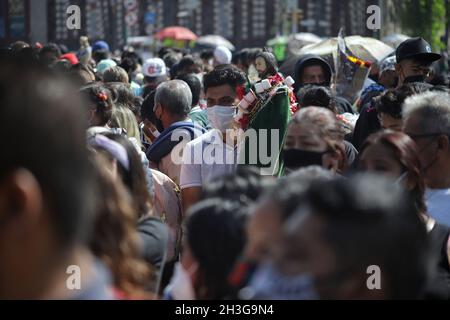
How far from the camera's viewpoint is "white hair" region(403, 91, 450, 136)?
468 centimetres

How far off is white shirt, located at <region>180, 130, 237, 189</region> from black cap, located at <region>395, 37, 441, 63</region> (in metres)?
2.19

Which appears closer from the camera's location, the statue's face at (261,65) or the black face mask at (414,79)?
the black face mask at (414,79)

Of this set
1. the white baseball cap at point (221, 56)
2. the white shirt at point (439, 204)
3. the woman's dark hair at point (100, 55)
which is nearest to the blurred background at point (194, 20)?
the woman's dark hair at point (100, 55)

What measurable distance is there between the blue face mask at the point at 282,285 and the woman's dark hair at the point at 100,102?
3.94 meters

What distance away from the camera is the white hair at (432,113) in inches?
184

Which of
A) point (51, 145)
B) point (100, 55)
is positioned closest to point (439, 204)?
point (51, 145)

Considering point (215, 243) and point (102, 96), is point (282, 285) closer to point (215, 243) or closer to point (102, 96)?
point (215, 243)

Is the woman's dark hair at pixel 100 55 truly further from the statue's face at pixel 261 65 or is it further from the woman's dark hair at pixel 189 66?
the statue's face at pixel 261 65

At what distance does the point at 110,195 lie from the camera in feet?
10.3

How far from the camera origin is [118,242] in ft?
9.70

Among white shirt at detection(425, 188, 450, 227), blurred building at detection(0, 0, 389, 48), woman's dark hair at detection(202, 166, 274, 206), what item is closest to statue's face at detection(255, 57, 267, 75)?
white shirt at detection(425, 188, 450, 227)

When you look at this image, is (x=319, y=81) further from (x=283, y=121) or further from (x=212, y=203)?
(x=212, y=203)

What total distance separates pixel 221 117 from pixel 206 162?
17.1 inches
